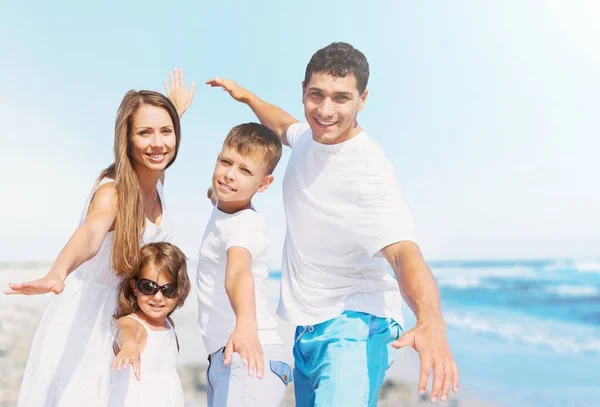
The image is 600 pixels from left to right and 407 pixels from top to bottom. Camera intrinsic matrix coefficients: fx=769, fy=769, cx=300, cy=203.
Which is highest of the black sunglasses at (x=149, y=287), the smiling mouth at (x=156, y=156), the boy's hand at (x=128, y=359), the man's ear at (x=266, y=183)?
the smiling mouth at (x=156, y=156)

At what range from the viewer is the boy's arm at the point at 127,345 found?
366 cm

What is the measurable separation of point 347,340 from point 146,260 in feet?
3.73

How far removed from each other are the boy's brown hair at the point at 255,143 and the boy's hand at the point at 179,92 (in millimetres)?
1240

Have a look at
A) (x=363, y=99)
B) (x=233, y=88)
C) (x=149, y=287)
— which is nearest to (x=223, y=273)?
(x=149, y=287)

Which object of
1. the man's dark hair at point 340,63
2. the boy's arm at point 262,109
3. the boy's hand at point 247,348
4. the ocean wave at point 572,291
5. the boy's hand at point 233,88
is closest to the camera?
the boy's hand at point 247,348

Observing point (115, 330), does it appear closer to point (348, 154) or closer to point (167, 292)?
point (167, 292)

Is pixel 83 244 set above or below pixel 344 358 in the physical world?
above

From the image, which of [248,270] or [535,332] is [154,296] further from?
[535,332]

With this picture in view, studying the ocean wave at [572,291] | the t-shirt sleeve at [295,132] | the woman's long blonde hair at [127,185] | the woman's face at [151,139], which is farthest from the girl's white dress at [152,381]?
the ocean wave at [572,291]

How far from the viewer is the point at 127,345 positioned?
12.3 feet

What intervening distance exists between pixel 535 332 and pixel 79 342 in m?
15.5

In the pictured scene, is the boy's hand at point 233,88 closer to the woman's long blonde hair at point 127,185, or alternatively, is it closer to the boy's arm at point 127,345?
the woman's long blonde hair at point 127,185

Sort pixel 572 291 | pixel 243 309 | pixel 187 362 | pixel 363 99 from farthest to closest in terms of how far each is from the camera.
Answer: pixel 572 291, pixel 187 362, pixel 363 99, pixel 243 309

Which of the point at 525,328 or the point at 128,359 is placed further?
the point at 525,328
